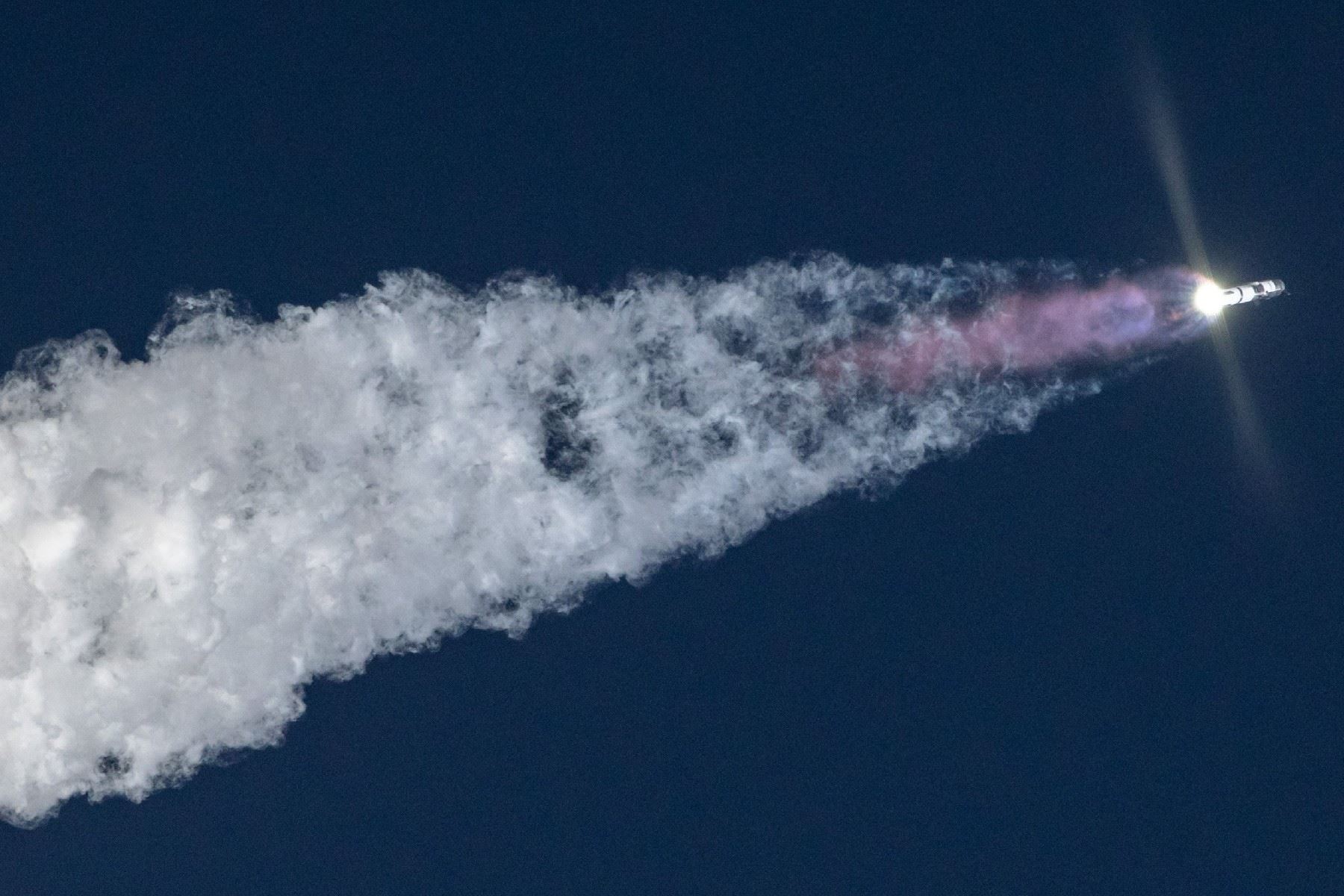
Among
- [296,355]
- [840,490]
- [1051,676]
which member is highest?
[296,355]

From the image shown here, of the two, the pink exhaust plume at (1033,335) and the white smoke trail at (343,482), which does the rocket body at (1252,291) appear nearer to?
the pink exhaust plume at (1033,335)

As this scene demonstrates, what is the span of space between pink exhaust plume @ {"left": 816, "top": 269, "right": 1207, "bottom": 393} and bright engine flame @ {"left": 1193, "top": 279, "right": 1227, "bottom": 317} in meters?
0.44

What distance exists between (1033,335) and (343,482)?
145ft

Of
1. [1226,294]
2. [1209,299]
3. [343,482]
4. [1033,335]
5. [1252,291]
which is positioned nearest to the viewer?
[343,482]

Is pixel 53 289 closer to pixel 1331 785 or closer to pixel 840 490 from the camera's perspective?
pixel 840 490

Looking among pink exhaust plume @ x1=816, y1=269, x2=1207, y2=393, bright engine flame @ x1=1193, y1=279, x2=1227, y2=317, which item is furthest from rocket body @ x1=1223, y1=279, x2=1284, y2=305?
pink exhaust plume @ x1=816, y1=269, x2=1207, y2=393

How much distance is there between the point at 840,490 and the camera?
9131cm

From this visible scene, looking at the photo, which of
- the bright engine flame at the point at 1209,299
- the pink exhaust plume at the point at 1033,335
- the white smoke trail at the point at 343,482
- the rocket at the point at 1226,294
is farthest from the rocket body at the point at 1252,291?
the white smoke trail at the point at 343,482

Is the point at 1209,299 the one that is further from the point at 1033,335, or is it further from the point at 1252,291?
the point at 1033,335

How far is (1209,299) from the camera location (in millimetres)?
95625

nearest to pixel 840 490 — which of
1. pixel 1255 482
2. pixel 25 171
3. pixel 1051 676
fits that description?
pixel 1051 676

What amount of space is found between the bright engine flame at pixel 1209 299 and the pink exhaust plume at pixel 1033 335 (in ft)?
1.46

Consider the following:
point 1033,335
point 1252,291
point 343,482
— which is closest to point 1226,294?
point 1252,291

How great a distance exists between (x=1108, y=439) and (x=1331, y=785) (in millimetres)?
26590
